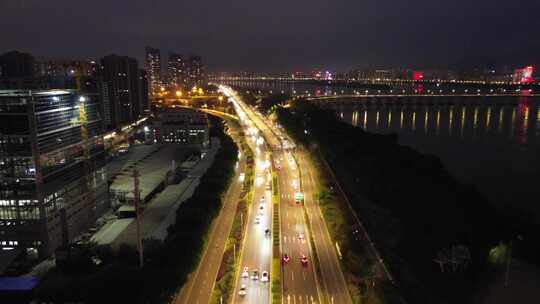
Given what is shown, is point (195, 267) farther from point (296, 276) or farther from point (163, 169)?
point (163, 169)

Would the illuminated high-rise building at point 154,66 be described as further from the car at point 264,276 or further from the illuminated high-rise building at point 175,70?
the car at point 264,276

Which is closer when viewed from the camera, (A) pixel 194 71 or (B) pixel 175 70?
(B) pixel 175 70

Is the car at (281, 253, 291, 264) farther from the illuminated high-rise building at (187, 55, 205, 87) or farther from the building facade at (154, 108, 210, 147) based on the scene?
the illuminated high-rise building at (187, 55, 205, 87)

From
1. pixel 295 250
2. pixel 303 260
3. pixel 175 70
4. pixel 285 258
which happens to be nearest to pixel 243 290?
pixel 285 258

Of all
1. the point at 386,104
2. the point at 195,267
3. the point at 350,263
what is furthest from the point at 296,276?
the point at 386,104

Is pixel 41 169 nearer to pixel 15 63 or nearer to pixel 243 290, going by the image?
pixel 243 290

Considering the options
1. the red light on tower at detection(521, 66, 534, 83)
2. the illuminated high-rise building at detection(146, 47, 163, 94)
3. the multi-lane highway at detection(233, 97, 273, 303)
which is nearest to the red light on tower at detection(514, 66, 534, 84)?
the red light on tower at detection(521, 66, 534, 83)

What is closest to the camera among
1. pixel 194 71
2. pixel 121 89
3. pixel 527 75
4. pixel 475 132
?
pixel 475 132

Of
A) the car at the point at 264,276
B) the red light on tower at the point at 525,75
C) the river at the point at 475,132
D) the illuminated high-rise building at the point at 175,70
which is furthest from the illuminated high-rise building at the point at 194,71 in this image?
the car at the point at 264,276
